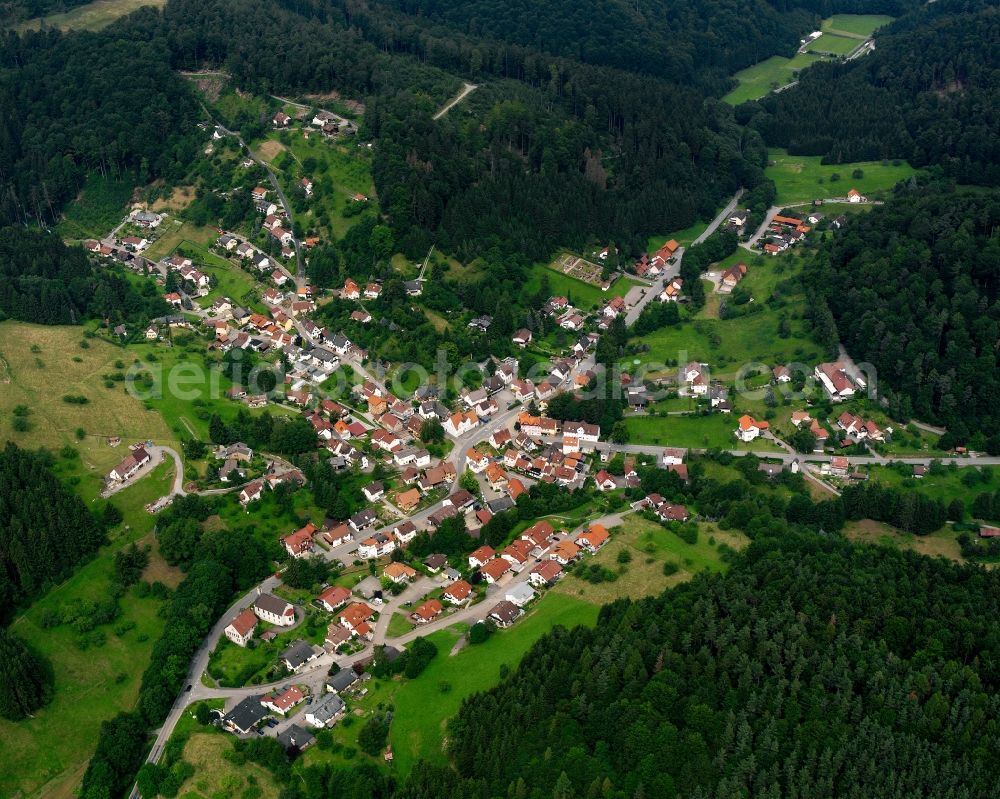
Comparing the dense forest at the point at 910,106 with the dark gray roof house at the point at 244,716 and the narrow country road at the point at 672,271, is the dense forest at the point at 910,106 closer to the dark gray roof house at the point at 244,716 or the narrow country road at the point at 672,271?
the narrow country road at the point at 672,271

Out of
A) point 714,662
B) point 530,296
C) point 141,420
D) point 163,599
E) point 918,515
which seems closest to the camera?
point 714,662

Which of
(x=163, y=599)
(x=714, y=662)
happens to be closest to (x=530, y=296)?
(x=163, y=599)

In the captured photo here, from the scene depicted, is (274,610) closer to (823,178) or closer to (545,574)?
(545,574)

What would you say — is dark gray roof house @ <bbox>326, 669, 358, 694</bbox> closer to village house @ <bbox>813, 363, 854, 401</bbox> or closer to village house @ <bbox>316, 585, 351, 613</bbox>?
village house @ <bbox>316, 585, 351, 613</bbox>

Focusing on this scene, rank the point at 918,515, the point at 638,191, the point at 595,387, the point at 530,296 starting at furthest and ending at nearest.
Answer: the point at 638,191 < the point at 530,296 < the point at 595,387 < the point at 918,515

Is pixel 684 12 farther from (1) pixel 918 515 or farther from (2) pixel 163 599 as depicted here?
(2) pixel 163 599

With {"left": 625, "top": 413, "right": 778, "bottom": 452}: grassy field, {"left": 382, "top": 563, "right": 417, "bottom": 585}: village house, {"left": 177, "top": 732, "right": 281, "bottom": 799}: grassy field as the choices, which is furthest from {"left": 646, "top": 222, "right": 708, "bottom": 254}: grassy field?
{"left": 177, "top": 732, "right": 281, "bottom": 799}: grassy field
